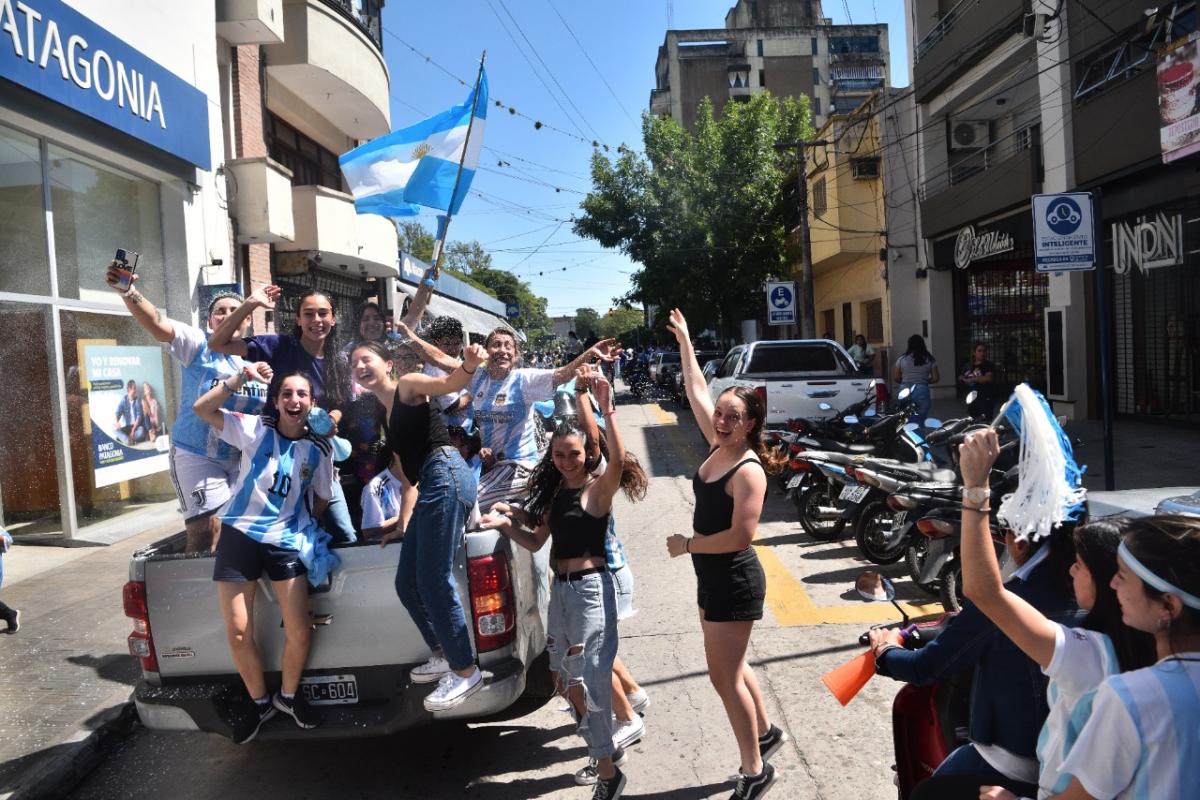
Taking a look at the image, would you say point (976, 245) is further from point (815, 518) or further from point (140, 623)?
point (140, 623)

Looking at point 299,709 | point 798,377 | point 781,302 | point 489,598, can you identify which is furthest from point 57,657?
point 781,302

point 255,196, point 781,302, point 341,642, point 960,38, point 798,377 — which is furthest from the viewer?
point 781,302

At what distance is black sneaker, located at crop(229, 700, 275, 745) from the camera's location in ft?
11.9

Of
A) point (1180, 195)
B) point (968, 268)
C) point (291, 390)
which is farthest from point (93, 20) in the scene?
point (968, 268)

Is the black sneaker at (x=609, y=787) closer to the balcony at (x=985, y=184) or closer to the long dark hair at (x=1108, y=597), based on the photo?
the long dark hair at (x=1108, y=597)

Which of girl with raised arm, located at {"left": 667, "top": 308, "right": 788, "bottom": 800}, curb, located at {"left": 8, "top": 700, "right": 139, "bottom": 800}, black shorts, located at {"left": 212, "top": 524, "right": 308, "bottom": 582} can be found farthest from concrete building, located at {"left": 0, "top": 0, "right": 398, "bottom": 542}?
girl with raised arm, located at {"left": 667, "top": 308, "right": 788, "bottom": 800}

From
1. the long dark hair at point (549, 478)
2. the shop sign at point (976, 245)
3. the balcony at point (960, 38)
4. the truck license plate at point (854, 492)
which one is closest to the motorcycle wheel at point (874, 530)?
the truck license plate at point (854, 492)

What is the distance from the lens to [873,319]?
1030 inches

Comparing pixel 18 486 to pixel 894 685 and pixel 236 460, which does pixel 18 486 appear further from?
pixel 894 685

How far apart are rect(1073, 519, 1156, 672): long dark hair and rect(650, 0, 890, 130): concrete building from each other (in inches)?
2312

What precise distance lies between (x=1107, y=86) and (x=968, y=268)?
723 cm

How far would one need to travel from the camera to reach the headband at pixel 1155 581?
1709mm

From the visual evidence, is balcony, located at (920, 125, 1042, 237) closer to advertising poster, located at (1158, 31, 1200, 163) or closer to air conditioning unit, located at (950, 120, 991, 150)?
air conditioning unit, located at (950, 120, 991, 150)

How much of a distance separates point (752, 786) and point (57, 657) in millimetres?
4649
